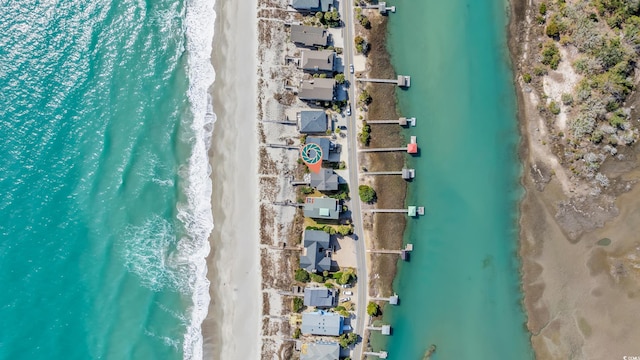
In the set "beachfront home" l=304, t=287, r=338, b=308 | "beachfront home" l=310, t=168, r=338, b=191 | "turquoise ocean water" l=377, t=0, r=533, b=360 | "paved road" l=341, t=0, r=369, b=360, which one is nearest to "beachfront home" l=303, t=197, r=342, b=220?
"beachfront home" l=310, t=168, r=338, b=191

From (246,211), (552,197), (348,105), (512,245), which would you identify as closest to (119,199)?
(246,211)

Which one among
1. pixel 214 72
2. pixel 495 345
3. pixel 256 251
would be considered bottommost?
pixel 495 345

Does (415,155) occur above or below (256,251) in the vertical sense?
above

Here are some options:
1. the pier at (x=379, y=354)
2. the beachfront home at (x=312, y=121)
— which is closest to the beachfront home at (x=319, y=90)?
the beachfront home at (x=312, y=121)

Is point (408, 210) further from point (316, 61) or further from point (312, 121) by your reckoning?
point (316, 61)

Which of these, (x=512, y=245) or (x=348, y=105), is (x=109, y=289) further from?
(x=512, y=245)

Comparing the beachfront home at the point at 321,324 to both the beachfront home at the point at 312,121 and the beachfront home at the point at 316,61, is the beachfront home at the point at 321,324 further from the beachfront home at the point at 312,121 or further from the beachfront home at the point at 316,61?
the beachfront home at the point at 316,61
